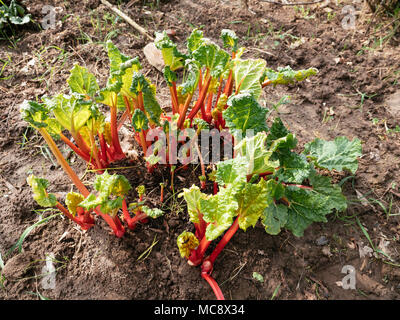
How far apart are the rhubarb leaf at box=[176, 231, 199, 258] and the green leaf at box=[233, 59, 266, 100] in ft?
3.32

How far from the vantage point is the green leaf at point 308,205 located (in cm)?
204

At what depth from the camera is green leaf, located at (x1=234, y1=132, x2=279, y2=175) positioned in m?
1.78

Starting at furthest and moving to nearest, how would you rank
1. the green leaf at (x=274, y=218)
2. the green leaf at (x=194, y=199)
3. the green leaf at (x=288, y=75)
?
1. the green leaf at (x=288, y=75)
2. the green leaf at (x=274, y=218)
3. the green leaf at (x=194, y=199)

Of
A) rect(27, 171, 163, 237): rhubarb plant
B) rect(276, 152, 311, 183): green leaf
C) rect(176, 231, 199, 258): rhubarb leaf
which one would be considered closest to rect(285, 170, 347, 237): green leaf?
rect(276, 152, 311, 183): green leaf

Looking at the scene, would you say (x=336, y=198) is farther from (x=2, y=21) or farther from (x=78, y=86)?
(x=2, y=21)

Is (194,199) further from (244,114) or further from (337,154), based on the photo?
(337,154)

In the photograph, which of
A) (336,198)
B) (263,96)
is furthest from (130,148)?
(336,198)

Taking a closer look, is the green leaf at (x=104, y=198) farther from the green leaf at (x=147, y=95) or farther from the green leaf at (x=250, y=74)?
the green leaf at (x=250, y=74)

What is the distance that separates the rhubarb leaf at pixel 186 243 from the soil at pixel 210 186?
21cm

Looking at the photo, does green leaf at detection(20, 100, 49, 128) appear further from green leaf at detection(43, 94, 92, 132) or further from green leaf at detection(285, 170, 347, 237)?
green leaf at detection(285, 170, 347, 237)

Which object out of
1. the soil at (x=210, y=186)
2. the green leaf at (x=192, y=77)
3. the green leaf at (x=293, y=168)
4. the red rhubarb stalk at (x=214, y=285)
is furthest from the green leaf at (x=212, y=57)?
the red rhubarb stalk at (x=214, y=285)

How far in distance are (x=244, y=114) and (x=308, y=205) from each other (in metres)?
0.72

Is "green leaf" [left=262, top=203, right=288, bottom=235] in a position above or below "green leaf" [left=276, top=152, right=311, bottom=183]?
below

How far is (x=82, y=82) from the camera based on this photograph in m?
2.08
